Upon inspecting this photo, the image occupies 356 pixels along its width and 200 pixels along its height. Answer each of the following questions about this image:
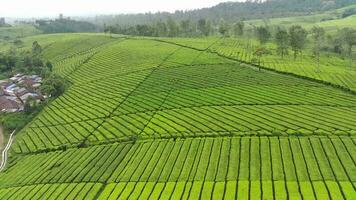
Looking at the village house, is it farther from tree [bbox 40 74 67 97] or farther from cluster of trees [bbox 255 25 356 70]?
cluster of trees [bbox 255 25 356 70]

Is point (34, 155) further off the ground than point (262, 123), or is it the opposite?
point (262, 123)

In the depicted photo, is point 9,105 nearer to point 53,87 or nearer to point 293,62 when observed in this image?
point 53,87

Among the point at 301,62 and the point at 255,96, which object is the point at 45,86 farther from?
the point at 301,62

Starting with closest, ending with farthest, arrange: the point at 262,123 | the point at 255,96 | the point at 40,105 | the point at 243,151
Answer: the point at 243,151, the point at 262,123, the point at 255,96, the point at 40,105

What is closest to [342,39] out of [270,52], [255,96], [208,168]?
[270,52]

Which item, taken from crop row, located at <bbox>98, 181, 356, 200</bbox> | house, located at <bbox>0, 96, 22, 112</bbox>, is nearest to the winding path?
house, located at <bbox>0, 96, 22, 112</bbox>

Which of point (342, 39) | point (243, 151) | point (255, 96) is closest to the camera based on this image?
point (243, 151)

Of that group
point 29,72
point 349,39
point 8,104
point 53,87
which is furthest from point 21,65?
point 349,39

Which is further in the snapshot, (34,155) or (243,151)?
(34,155)
